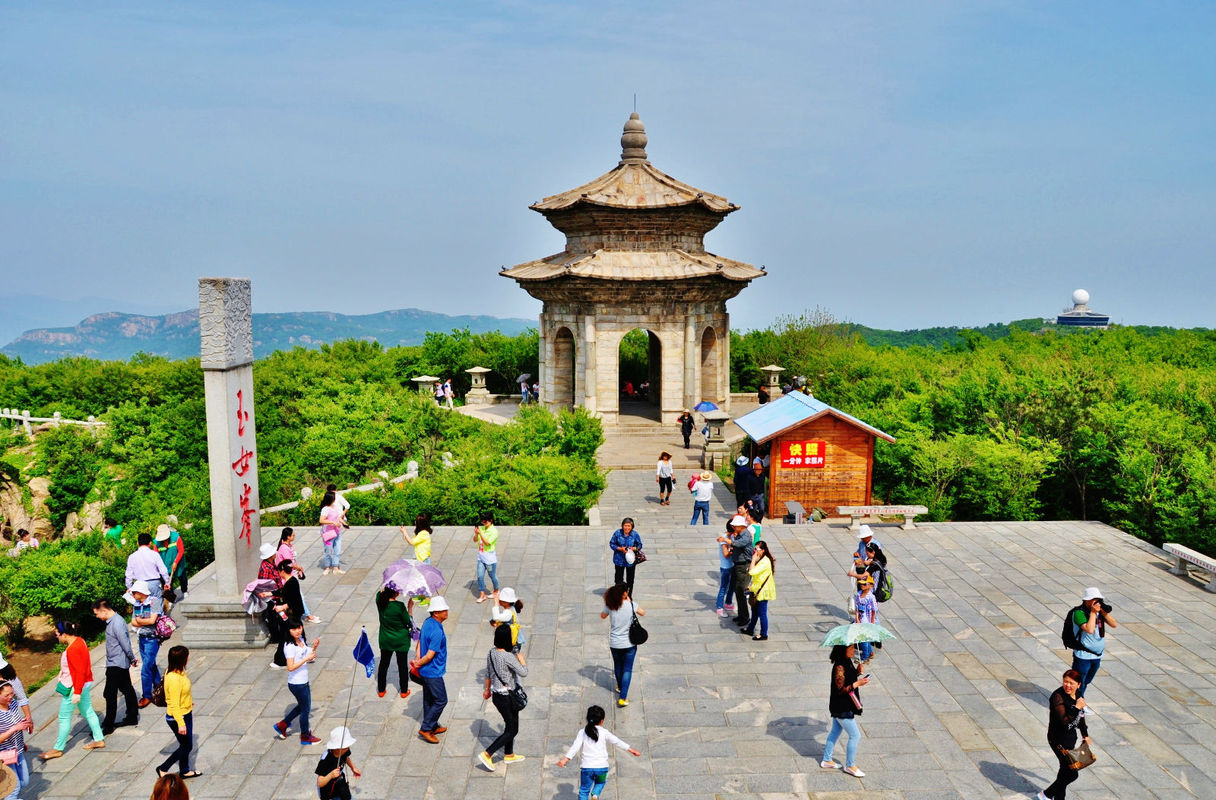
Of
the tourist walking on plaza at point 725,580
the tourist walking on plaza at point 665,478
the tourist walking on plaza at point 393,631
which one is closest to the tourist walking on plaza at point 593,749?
the tourist walking on plaza at point 393,631

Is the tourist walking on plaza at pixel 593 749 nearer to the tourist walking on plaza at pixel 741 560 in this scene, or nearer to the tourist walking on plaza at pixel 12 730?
the tourist walking on plaza at pixel 741 560

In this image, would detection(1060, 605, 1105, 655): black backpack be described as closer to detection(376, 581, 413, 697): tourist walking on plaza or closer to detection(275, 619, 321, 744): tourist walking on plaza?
detection(376, 581, 413, 697): tourist walking on plaza

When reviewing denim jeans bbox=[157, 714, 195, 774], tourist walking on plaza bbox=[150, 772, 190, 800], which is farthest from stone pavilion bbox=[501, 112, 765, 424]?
tourist walking on plaza bbox=[150, 772, 190, 800]

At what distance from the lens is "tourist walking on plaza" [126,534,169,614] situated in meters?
10.3

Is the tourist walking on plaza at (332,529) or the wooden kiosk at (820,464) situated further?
the wooden kiosk at (820,464)

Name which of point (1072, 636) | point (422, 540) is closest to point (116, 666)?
point (422, 540)

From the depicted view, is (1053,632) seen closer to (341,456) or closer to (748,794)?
(748,794)

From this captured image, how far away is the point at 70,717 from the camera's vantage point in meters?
8.45

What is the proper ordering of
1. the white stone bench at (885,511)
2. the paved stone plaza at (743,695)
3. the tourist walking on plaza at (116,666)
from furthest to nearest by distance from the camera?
the white stone bench at (885,511), the tourist walking on plaza at (116,666), the paved stone plaza at (743,695)

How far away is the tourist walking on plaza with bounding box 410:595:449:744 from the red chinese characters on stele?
34.9 ft

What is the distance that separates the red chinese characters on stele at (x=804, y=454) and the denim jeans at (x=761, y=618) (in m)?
6.55

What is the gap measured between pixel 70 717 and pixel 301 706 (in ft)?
7.65

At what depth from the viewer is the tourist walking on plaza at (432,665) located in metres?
8.41

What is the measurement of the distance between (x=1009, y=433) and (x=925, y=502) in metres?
3.03
